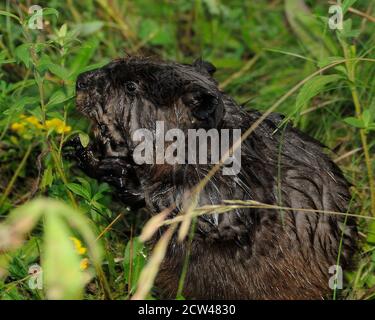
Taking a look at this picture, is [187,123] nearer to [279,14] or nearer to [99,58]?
[99,58]

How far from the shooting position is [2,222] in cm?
375

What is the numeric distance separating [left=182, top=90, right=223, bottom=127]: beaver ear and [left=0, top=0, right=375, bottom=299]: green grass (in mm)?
308

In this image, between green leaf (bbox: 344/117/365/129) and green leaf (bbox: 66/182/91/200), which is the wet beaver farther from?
green leaf (bbox: 344/117/365/129)

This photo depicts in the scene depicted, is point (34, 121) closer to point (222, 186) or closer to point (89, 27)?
point (89, 27)

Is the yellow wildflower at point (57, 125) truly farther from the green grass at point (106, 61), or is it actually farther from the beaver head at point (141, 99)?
the beaver head at point (141, 99)

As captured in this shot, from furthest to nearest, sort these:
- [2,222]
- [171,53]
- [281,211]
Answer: [171,53], [2,222], [281,211]

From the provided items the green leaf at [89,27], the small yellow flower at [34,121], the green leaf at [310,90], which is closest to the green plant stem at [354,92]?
the green leaf at [310,90]

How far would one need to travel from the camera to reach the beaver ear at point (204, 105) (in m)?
3.02

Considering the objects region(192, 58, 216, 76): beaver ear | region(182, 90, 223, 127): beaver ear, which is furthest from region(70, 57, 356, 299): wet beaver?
region(192, 58, 216, 76): beaver ear

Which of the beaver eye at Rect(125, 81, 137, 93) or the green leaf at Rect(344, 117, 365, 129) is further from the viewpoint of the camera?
the green leaf at Rect(344, 117, 365, 129)

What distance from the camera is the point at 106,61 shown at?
3908 mm

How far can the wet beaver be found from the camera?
10.2 feet
